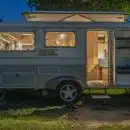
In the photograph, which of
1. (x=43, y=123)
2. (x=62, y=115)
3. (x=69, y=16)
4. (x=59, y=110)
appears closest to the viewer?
(x=43, y=123)

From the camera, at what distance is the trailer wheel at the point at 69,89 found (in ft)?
49.5

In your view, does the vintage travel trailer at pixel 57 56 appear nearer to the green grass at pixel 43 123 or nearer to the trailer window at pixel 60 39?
the trailer window at pixel 60 39

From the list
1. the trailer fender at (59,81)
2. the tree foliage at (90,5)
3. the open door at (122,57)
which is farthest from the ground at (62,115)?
the tree foliage at (90,5)

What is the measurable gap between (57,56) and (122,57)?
2130 mm

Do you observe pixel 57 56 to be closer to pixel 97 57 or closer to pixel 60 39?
pixel 60 39

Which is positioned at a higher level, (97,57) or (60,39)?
(60,39)

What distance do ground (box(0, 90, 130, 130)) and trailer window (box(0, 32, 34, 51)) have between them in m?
1.82

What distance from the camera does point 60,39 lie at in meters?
15.2

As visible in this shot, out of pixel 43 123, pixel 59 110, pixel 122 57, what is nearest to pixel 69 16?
pixel 122 57

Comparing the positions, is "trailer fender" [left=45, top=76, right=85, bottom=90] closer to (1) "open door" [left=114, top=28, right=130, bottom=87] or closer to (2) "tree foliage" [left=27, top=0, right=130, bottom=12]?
(1) "open door" [left=114, top=28, right=130, bottom=87]

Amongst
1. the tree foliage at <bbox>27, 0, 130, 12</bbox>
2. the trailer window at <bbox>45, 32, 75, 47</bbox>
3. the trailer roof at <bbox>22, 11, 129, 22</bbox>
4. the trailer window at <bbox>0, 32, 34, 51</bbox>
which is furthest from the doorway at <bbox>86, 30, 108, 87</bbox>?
the tree foliage at <bbox>27, 0, 130, 12</bbox>

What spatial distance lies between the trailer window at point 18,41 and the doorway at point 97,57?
2.29m

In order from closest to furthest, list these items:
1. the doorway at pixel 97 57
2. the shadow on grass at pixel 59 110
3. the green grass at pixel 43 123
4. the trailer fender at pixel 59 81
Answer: the green grass at pixel 43 123, the shadow on grass at pixel 59 110, the trailer fender at pixel 59 81, the doorway at pixel 97 57

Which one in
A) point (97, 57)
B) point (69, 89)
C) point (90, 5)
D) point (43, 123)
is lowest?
point (43, 123)
